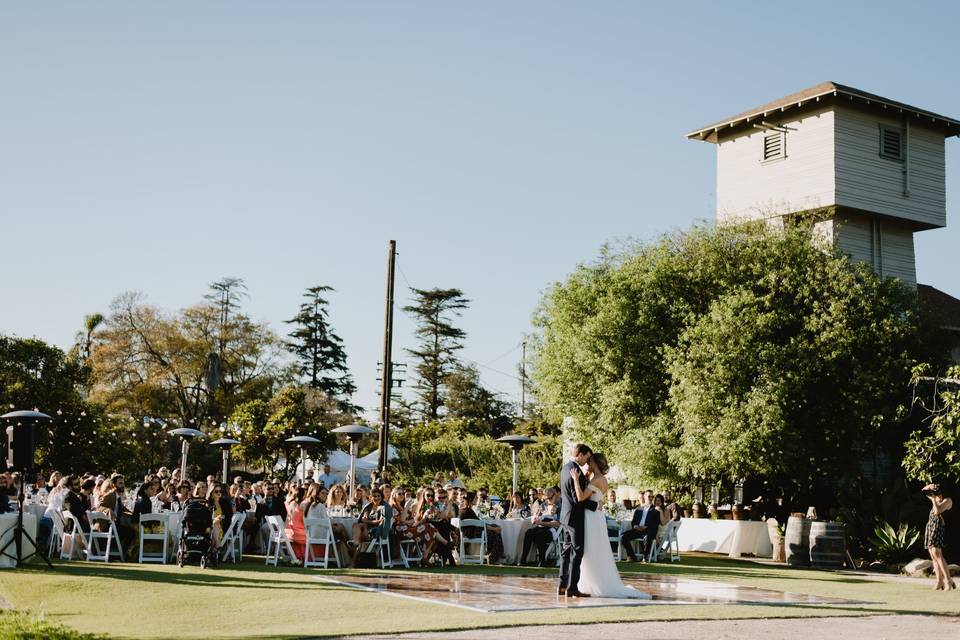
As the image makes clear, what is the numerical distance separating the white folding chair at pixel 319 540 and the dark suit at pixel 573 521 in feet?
16.7

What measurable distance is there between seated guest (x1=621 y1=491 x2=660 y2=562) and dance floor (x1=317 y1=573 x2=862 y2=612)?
160 inches

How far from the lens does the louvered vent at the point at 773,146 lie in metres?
29.0

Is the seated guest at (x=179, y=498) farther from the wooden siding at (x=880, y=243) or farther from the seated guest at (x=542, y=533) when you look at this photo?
the wooden siding at (x=880, y=243)

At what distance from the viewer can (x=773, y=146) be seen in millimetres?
29391

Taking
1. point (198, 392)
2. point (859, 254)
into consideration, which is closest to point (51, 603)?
point (859, 254)

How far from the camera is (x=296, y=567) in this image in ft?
53.9

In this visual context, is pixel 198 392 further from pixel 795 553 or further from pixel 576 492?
pixel 576 492

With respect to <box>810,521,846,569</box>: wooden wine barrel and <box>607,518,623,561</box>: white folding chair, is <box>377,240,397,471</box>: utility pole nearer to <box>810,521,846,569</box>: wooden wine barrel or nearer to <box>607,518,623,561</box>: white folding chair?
<box>607,518,623,561</box>: white folding chair

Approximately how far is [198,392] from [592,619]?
5012 cm

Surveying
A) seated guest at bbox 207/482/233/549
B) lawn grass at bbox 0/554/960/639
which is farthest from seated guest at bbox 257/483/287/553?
lawn grass at bbox 0/554/960/639

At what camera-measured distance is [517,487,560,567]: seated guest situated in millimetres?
18359

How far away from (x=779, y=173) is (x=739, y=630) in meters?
21.3

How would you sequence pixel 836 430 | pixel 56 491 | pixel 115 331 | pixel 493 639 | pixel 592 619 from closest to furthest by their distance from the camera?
pixel 493 639
pixel 592 619
pixel 56 491
pixel 836 430
pixel 115 331

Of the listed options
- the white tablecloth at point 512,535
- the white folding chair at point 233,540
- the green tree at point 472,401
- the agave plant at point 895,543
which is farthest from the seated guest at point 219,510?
the green tree at point 472,401
